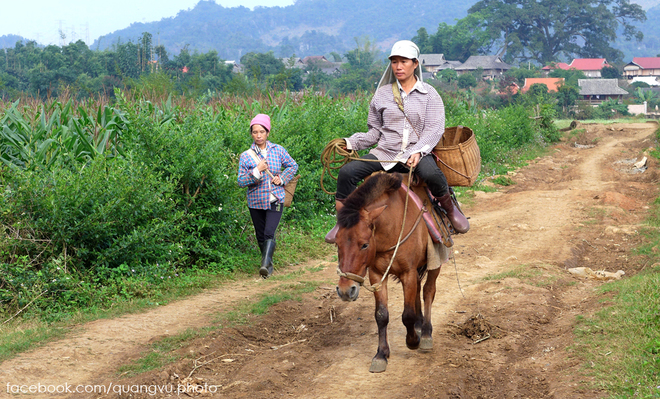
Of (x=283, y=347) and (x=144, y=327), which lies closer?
(x=283, y=347)

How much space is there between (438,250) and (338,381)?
147 centimetres

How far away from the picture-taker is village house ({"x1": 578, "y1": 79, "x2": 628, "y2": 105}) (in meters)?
71.8

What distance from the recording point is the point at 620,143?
94.0ft

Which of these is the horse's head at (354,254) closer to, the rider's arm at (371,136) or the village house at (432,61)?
the rider's arm at (371,136)

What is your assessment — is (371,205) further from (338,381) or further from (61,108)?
(61,108)

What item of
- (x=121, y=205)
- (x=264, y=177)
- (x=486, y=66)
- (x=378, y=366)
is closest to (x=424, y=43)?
(x=486, y=66)

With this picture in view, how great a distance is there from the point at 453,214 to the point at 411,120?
38.1 inches

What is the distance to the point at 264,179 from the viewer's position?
7422mm

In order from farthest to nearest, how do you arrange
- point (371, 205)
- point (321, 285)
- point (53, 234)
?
point (321, 285) < point (53, 234) < point (371, 205)

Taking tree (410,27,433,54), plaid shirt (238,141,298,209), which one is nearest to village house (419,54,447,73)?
tree (410,27,433,54)

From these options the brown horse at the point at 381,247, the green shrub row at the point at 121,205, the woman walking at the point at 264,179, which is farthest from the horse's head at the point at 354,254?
the green shrub row at the point at 121,205

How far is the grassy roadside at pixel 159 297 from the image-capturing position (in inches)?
205

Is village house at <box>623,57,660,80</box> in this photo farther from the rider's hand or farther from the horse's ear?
the horse's ear

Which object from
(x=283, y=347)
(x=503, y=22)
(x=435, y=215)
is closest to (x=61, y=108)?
(x=283, y=347)
